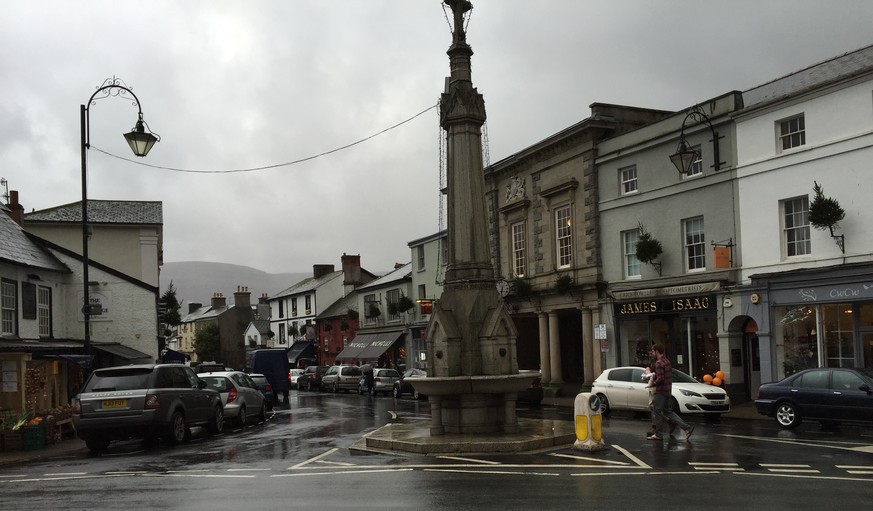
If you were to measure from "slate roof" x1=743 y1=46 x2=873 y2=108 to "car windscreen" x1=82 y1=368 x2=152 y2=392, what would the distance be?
19.5 m

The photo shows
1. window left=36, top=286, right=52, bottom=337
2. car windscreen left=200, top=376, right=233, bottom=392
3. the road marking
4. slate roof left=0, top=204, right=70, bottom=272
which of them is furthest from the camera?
window left=36, top=286, right=52, bottom=337

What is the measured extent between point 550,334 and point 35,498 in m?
28.0

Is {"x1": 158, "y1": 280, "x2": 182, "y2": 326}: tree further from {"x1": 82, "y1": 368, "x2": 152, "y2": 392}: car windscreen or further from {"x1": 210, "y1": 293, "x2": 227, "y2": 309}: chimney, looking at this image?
{"x1": 210, "y1": 293, "x2": 227, "y2": 309}: chimney

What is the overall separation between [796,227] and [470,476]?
17.3m

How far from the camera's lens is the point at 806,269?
23875mm

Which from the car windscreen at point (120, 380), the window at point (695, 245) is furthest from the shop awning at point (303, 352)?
the car windscreen at point (120, 380)

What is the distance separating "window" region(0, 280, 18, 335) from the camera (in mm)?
24203

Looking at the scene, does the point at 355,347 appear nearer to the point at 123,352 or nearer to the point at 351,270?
the point at 351,270

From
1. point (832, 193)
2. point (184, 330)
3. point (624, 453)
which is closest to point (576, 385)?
point (832, 193)

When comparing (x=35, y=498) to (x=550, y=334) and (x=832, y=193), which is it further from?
(x=550, y=334)

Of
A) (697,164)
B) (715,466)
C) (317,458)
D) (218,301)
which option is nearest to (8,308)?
(317,458)

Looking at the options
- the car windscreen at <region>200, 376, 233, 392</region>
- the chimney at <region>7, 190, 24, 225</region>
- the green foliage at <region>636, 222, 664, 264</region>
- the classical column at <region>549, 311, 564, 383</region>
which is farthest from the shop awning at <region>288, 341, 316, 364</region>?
the car windscreen at <region>200, 376, 233, 392</region>

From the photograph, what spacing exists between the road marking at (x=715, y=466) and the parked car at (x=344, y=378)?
115 feet

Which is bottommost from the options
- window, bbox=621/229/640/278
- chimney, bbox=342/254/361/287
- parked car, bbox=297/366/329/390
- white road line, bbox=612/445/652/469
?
parked car, bbox=297/366/329/390
